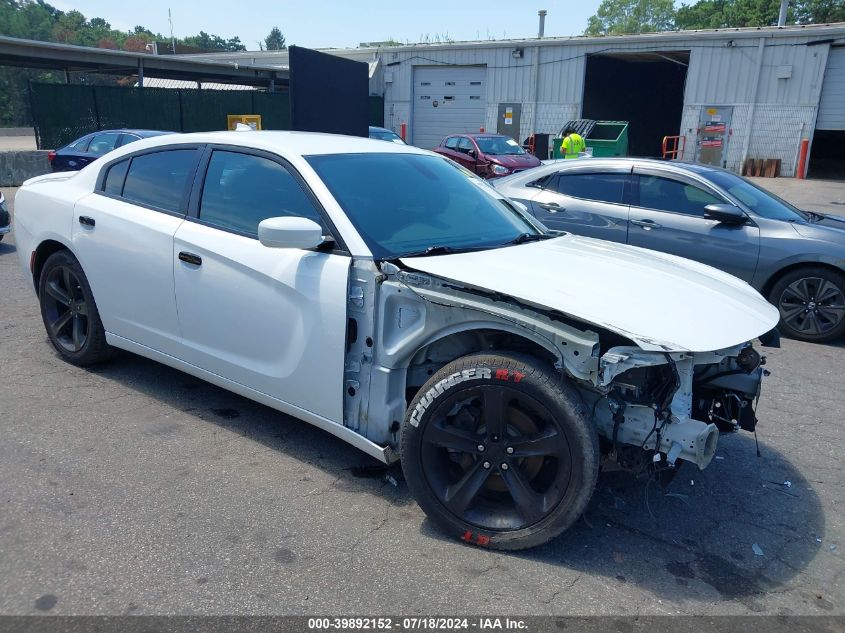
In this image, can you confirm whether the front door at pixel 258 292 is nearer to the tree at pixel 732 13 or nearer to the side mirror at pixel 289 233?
the side mirror at pixel 289 233

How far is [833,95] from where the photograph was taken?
24.1m

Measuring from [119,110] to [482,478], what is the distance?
23.8 m

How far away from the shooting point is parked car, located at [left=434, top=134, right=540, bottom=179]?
1850cm

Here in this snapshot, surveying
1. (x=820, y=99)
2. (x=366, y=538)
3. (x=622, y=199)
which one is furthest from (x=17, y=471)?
(x=820, y=99)

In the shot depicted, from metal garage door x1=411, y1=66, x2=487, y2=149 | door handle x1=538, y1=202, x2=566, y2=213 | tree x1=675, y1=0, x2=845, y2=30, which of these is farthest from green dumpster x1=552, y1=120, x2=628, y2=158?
tree x1=675, y1=0, x2=845, y2=30

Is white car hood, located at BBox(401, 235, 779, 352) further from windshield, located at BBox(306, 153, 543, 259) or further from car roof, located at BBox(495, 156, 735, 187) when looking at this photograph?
car roof, located at BBox(495, 156, 735, 187)

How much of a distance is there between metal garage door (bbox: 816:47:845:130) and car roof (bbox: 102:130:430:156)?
25.0 m

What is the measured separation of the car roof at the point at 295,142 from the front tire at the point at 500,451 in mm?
1602

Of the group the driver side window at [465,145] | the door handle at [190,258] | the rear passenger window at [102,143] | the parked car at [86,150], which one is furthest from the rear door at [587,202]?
the driver side window at [465,145]

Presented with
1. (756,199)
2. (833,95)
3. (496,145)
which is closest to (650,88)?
(833,95)

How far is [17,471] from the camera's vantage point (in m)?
3.58

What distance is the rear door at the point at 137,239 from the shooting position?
4105 mm

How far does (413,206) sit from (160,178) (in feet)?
5.62

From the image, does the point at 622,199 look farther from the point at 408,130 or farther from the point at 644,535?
the point at 408,130
